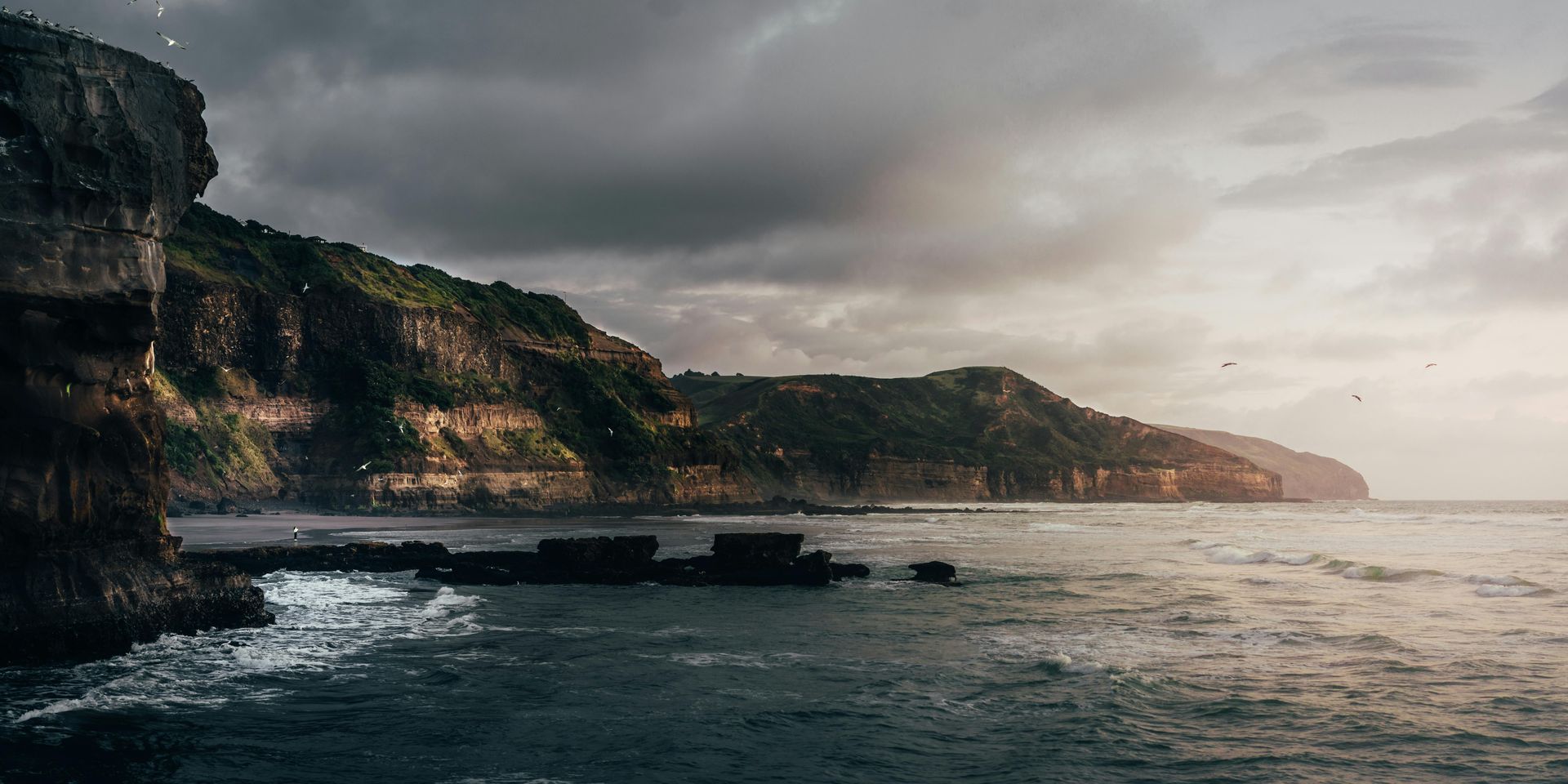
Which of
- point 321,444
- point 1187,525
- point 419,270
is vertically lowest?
point 1187,525

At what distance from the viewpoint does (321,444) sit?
9862 centimetres

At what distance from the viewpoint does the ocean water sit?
12.1 m

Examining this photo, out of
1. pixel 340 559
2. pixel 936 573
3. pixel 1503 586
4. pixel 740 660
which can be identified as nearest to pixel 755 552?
pixel 936 573

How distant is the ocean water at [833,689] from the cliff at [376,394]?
68271 millimetres

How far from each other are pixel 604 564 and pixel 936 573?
12.1 metres

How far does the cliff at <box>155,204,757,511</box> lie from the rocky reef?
54248 mm

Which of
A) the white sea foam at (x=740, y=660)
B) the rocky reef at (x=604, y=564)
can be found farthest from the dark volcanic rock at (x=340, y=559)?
the white sea foam at (x=740, y=660)

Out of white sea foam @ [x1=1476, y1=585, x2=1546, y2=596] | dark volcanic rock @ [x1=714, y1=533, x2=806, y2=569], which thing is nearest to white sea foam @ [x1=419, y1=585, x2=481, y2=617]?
dark volcanic rock @ [x1=714, y1=533, x2=806, y2=569]

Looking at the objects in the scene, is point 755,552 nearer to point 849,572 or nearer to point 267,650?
point 849,572

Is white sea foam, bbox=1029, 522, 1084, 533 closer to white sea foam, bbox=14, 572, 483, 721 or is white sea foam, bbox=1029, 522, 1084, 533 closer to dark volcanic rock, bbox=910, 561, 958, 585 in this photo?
dark volcanic rock, bbox=910, 561, 958, 585

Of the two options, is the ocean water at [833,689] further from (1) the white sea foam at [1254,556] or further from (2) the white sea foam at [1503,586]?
(1) the white sea foam at [1254,556]

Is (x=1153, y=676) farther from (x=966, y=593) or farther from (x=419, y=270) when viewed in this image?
(x=419, y=270)

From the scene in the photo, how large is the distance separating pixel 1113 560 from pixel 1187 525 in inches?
1758

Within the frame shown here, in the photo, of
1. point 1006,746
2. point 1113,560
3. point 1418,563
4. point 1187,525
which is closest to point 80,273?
point 1006,746
